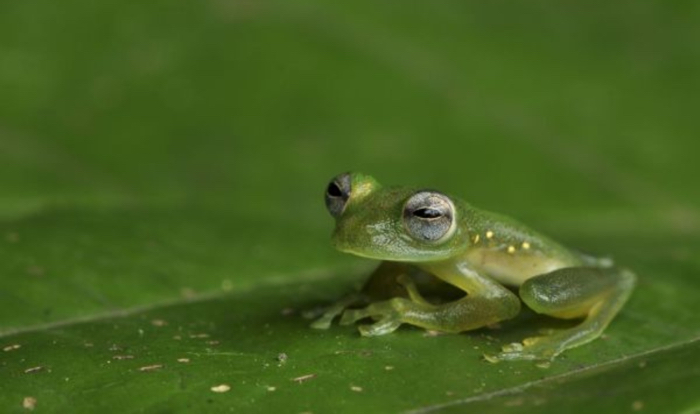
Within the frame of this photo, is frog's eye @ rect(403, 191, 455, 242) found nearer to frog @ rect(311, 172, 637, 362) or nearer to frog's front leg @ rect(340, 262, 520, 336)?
frog @ rect(311, 172, 637, 362)

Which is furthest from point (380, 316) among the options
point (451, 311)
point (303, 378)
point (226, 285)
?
point (226, 285)

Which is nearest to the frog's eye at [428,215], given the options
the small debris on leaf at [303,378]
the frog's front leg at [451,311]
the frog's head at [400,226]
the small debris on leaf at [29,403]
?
the frog's head at [400,226]

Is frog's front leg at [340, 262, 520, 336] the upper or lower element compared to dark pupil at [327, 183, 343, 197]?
lower

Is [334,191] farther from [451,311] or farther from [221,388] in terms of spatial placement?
[221,388]

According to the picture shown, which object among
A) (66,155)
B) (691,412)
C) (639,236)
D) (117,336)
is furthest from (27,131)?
(691,412)

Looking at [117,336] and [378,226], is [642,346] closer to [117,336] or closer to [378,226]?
[378,226]

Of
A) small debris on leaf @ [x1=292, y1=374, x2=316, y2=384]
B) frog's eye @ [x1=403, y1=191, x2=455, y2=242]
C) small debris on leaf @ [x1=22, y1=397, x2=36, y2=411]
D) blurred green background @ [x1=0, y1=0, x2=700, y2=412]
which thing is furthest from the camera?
blurred green background @ [x1=0, y1=0, x2=700, y2=412]

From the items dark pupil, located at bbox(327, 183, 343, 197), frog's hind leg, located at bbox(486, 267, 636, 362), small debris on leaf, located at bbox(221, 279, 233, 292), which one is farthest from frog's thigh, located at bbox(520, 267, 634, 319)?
small debris on leaf, located at bbox(221, 279, 233, 292)
